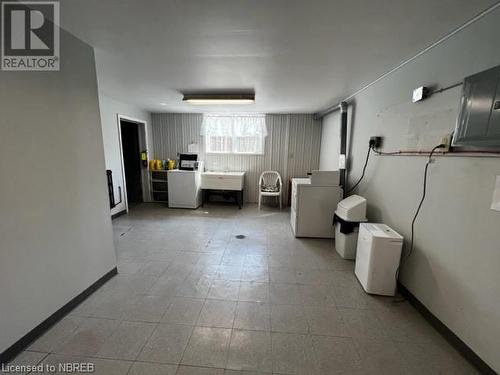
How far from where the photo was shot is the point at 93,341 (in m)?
1.51

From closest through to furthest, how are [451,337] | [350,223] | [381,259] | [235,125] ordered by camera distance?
[451,337]
[381,259]
[350,223]
[235,125]

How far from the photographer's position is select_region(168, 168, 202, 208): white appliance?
15.9ft

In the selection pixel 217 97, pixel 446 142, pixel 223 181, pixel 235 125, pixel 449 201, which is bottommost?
pixel 223 181

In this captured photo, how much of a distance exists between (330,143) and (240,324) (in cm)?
383

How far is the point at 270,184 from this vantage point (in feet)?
17.7

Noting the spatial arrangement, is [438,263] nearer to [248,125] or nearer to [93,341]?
[93,341]

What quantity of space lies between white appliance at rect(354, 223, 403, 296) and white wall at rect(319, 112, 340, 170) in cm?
215

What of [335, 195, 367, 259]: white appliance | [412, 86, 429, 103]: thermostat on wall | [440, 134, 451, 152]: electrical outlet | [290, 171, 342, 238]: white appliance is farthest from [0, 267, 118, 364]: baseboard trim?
[412, 86, 429, 103]: thermostat on wall

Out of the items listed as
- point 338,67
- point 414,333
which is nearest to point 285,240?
point 414,333

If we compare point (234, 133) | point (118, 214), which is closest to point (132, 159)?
point (118, 214)

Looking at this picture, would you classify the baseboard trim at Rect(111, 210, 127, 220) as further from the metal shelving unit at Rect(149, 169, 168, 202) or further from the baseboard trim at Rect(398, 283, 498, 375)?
the baseboard trim at Rect(398, 283, 498, 375)

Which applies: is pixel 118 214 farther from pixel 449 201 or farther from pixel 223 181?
pixel 449 201

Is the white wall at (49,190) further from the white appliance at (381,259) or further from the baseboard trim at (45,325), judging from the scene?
the white appliance at (381,259)

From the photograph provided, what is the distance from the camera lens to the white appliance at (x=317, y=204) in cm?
324
